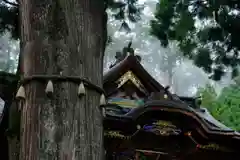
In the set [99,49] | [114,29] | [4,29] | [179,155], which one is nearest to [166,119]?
→ [179,155]

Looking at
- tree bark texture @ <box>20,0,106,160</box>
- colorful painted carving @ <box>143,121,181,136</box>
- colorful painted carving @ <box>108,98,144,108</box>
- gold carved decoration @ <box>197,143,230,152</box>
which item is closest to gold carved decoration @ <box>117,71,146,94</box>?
colorful painted carving @ <box>108,98,144,108</box>

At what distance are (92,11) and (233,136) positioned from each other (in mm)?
4821

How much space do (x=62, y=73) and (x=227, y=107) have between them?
10685 millimetres

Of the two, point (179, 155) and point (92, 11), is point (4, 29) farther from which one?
point (179, 155)

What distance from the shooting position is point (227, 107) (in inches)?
479

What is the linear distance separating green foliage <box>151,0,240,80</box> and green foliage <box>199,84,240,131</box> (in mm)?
5382

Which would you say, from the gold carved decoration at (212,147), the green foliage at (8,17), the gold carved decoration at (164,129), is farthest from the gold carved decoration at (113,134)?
the green foliage at (8,17)

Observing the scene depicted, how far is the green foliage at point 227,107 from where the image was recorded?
38.5ft

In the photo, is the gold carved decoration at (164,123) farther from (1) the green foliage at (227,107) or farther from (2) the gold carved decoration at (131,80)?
(1) the green foliage at (227,107)

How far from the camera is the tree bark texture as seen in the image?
205 cm

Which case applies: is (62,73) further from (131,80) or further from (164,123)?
(131,80)

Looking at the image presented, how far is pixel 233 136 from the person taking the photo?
653cm

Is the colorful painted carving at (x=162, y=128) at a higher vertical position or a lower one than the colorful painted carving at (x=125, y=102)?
lower

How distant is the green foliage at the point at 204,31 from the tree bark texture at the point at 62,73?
11.0ft
